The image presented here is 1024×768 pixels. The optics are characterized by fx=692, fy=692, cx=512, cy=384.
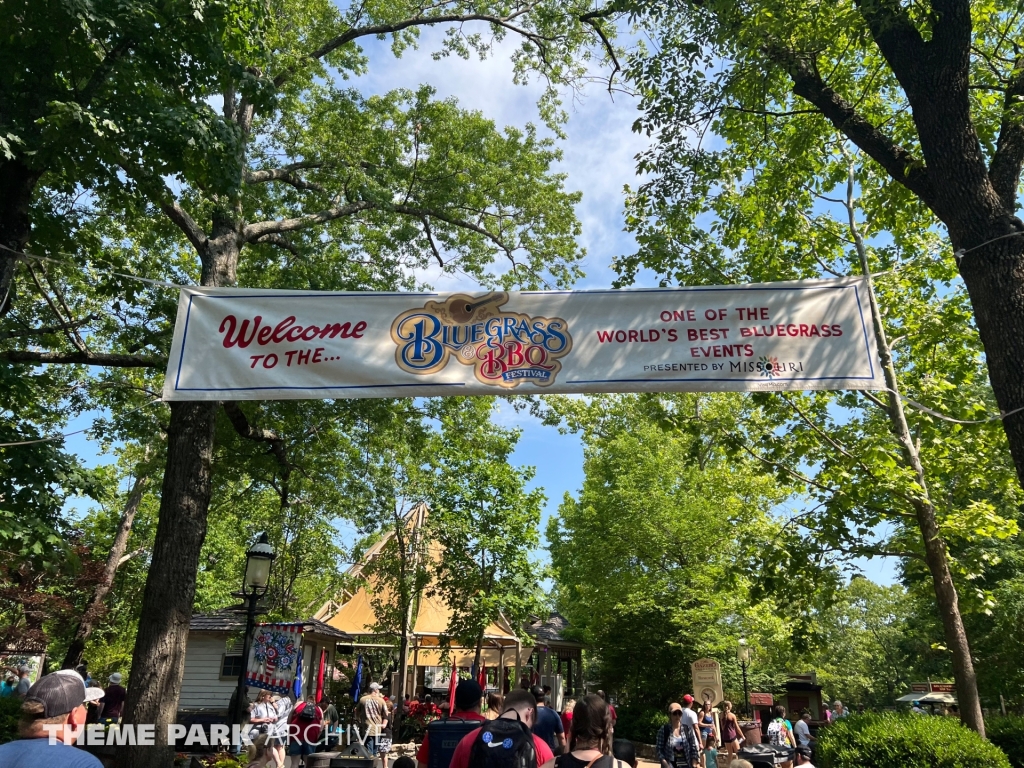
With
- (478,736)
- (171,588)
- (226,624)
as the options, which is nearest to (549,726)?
(478,736)

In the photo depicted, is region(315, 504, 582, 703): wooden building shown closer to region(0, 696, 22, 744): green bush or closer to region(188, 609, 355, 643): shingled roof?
region(188, 609, 355, 643): shingled roof

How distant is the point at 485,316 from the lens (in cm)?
633

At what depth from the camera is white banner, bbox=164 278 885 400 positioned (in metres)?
5.97

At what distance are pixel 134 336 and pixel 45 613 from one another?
10362 millimetres

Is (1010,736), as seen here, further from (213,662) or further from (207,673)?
(207,673)

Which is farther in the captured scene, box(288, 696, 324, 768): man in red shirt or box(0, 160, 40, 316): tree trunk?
box(288, 696, 324, 768): man in red shirt

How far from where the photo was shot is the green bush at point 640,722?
21.6 meters

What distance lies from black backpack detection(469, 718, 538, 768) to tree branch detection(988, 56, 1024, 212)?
596cm

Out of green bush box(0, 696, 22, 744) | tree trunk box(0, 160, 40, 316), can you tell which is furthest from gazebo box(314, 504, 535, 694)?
tree trunk box(0, 160, 40, 316)

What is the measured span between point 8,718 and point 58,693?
834 centimetres

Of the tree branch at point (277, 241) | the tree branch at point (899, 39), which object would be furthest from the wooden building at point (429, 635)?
the tree branch at point (899, 39)

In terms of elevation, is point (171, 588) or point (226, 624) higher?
point (171, 588)

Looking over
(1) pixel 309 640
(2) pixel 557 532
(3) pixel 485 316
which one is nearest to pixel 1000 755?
(3) pixel 485 316

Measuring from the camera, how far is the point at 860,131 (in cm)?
710
